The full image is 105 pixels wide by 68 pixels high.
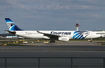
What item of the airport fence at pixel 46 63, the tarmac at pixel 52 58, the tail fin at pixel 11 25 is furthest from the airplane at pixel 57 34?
the airport fence at pixel 46 63

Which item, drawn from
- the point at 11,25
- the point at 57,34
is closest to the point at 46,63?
the point at 57,34

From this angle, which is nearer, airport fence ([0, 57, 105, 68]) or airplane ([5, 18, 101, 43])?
airport fence ([0, 57, 105, 68])

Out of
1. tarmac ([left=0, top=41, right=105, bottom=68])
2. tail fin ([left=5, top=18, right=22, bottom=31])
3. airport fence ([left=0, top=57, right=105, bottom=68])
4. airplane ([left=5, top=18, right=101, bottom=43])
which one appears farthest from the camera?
tail fin ([left=5, top=18, right=22, bottom=31])

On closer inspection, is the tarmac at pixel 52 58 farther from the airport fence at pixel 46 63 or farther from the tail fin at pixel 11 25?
the tail fin at pixel 11 25

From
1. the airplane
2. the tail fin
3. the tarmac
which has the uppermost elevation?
the tail fin

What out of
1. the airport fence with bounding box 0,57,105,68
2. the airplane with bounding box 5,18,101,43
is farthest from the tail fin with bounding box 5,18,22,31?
the airport fence with bounding box 0,57,105,68

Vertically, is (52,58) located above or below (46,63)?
above

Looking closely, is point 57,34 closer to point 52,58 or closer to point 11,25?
point 11,25

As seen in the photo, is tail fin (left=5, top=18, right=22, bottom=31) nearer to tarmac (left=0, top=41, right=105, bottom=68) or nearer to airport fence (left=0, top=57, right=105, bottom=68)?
tarmac (left=0, top=41, right=105, bottom=68)

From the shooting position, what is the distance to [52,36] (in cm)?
4869

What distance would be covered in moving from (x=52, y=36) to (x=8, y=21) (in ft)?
54.7

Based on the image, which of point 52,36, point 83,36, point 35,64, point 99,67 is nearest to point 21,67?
point 35,64

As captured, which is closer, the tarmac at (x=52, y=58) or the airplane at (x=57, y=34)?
the tarmac at (x=52, y=58)

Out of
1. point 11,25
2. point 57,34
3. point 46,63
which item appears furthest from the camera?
point 11,25
